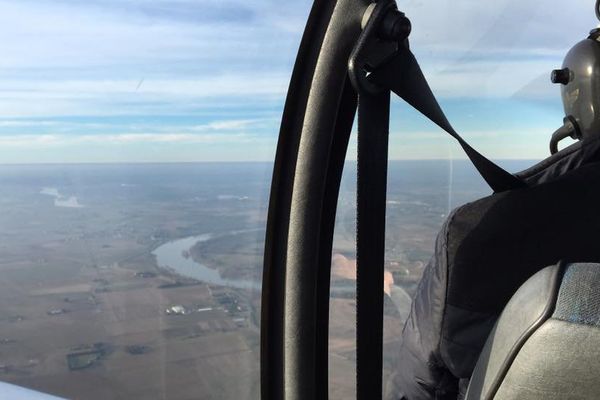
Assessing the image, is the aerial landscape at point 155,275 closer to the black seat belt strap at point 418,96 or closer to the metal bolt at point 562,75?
the black seat belt strap at point 418,96

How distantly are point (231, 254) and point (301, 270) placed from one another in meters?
0.24

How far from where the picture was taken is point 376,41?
1770 millimetres

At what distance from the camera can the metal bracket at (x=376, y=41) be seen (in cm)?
171

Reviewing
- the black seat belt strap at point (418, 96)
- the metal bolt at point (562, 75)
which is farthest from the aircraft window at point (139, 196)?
the metal bolt at point (562, 75)

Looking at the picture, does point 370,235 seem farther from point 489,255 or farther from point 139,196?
point 139,196

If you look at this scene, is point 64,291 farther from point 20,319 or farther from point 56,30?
point 56,30

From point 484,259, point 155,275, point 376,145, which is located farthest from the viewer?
point 155,275

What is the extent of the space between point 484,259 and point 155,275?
Answer: 895 mm

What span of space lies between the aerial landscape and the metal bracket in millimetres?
364

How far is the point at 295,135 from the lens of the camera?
6.41 ft

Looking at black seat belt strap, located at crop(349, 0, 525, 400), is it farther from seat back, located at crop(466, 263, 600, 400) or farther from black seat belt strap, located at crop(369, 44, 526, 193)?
seat back, located at crop(466, 263, 600, 400)

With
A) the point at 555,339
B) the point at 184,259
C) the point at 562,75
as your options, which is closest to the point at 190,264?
the point at 184,259

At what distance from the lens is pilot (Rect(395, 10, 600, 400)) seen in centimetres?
163

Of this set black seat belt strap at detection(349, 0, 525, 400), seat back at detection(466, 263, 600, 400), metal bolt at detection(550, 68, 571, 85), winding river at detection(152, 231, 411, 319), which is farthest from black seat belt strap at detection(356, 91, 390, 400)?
metal bolt at detection(550, 68, 571, 85)
